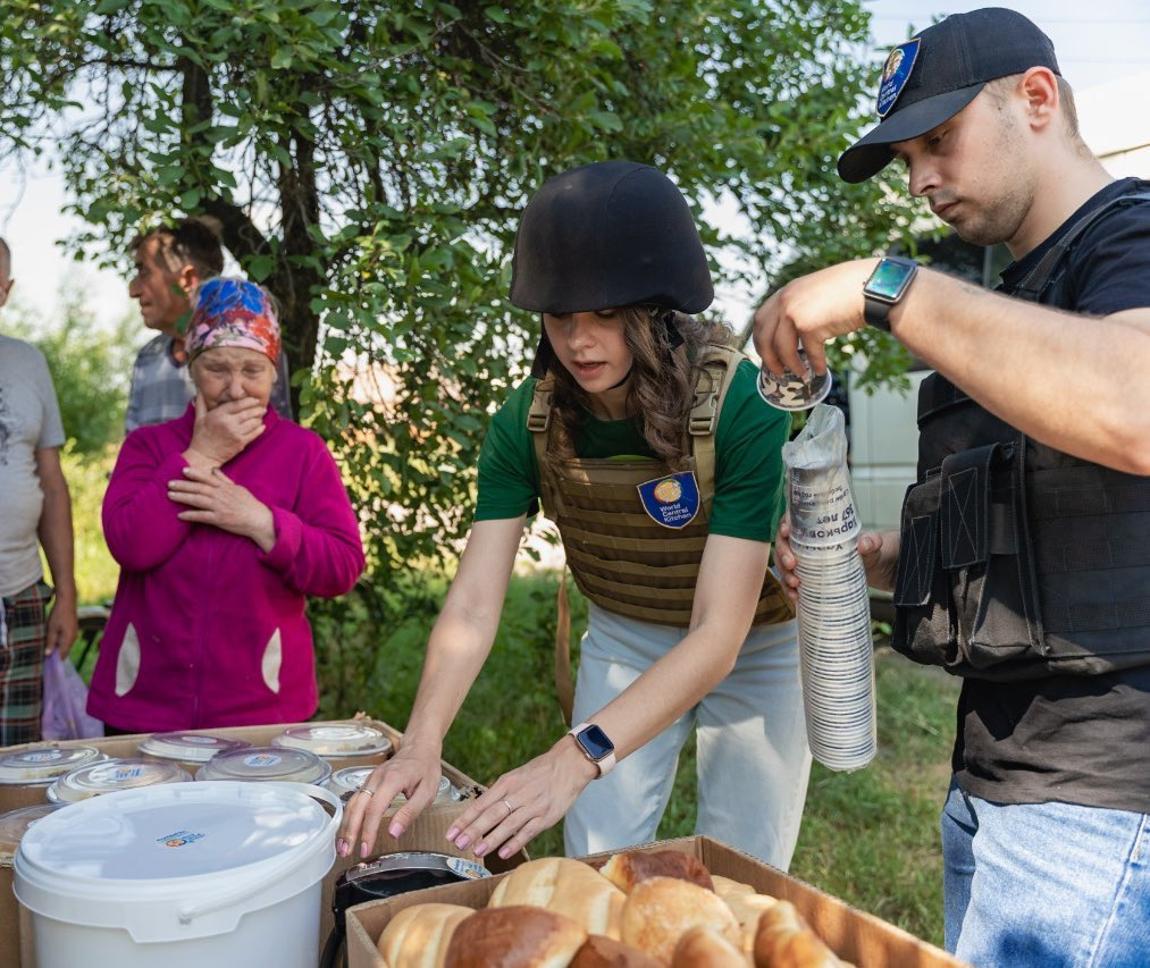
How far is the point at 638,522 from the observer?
2.21 metres

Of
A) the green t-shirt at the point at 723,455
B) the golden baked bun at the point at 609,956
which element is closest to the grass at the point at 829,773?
the green t-shirt at the point at 723,455

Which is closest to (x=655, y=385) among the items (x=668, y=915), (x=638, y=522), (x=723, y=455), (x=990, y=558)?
(x=723, y=455)

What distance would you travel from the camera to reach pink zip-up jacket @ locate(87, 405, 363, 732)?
2.43 meters

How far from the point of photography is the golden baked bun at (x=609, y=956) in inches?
39.0

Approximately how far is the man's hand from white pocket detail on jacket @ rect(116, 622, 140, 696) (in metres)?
1.72

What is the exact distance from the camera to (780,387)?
1.50 meters

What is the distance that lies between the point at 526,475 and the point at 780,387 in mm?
840

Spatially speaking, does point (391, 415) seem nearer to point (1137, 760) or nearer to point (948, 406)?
point (948, 406)

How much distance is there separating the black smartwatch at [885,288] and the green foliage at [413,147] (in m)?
1.87

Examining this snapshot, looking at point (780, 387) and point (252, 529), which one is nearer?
point (780, 387)

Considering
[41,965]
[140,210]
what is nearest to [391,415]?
[140,210]

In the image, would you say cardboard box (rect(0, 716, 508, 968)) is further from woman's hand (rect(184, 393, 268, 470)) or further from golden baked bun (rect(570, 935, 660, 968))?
woman's hand (rect(184, 393, 268, 470))

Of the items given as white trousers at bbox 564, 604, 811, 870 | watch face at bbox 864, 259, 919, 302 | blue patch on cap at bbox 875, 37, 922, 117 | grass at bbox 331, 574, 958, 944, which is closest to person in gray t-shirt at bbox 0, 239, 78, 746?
grass at bbox 331, 574, 958, 944

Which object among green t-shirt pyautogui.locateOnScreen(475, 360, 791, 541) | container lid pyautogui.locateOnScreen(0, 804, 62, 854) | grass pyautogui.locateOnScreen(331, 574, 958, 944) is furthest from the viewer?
grass pyautogui.locateOnScreen(331, 574, 958, 944)
